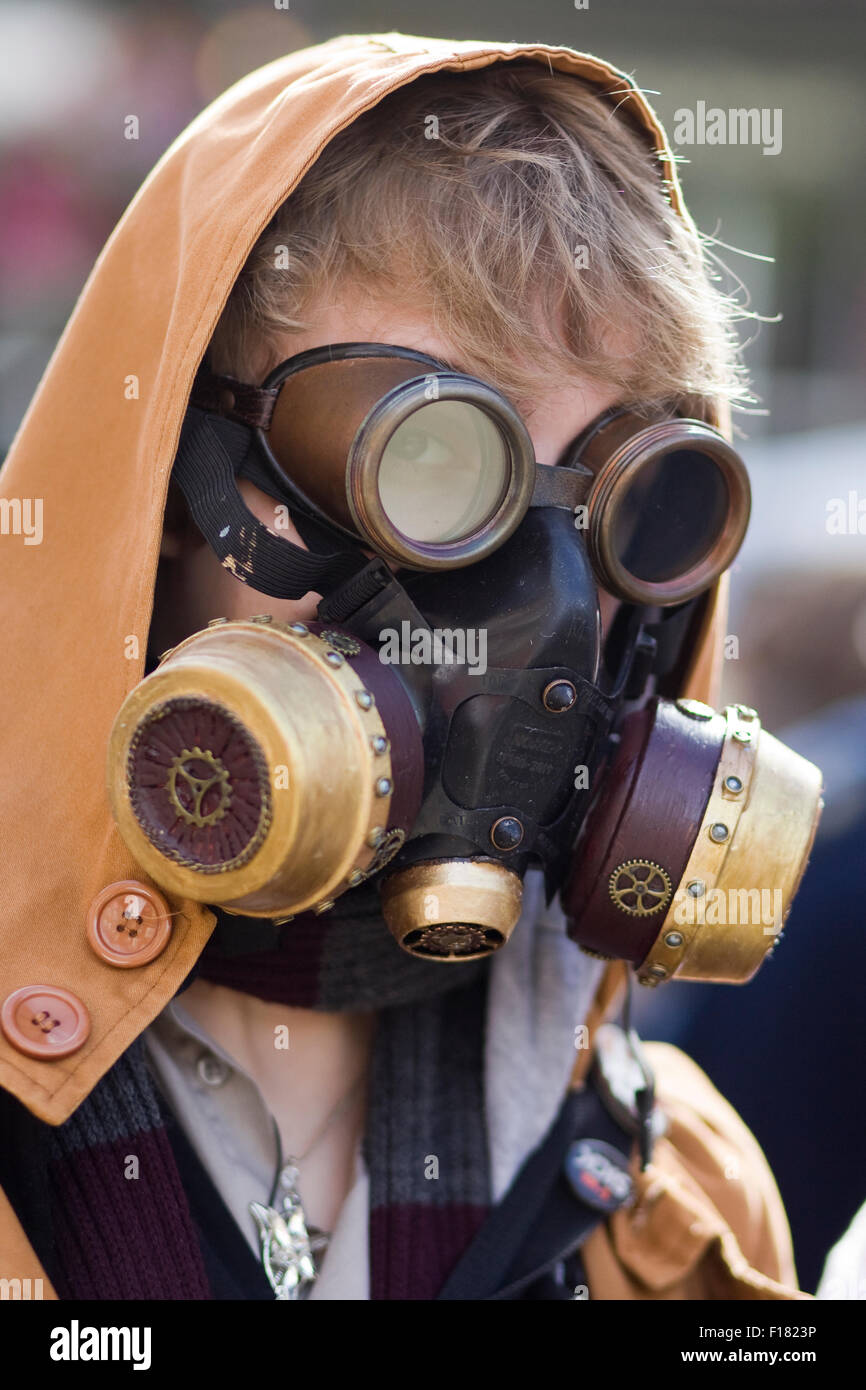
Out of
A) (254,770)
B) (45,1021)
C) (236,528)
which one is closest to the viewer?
(254,770)

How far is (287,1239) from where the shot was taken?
1530 millimetres

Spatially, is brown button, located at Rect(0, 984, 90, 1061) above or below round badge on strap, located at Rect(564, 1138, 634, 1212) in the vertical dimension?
A: above

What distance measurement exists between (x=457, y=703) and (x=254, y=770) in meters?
0.30

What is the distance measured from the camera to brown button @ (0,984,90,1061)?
50.7 inches

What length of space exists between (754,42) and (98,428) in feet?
16.2

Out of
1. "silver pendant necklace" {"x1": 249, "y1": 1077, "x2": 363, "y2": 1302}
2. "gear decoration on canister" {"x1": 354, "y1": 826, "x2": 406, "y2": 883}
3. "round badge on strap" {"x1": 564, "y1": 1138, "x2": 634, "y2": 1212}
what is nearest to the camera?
"gear decoration on canister" {"x1": 354, "y1": 826, "x2": 406, "y2": 883}

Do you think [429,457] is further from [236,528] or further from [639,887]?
[639,887]

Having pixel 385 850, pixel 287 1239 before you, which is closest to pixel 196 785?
pixel 385 850

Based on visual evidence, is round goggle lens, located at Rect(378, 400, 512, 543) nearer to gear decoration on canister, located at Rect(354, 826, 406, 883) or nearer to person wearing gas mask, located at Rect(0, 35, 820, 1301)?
person wearing gas mask, located at Rect(0, 35, 820, 1301)

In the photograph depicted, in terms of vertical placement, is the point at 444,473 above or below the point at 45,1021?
above

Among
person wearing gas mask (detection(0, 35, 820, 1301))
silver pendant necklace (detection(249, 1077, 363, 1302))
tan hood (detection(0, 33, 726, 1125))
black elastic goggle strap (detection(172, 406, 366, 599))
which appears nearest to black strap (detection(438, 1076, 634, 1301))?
person wearing gas mask (detection(0, 35, 820, 1301))

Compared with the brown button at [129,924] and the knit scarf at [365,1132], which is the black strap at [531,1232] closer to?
the knit scarf at [365,1132]

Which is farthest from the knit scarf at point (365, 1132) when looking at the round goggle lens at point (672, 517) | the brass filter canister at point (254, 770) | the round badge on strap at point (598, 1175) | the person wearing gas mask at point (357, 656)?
the round goggle lens at point (672, 517)
